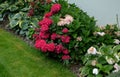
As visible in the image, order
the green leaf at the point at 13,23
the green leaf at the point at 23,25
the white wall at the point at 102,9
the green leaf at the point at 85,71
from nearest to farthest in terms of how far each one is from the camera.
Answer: the green leaf at the point at 85,71, the white wall at the point at 102,9, the green leaf at the point at 23,25, the green leaf at the point at 13,23

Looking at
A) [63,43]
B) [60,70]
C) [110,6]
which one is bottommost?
[60,70]

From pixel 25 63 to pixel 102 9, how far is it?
194 centimetres

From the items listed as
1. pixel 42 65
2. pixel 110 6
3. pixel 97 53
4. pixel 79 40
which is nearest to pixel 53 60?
pixel 42 65

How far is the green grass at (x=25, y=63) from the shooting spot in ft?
21.4

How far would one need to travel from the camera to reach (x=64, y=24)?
679cm

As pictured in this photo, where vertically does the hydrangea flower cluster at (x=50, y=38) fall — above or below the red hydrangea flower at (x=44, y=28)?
below

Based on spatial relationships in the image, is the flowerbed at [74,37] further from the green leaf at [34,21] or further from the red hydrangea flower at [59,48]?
the green leaf at [34,21]

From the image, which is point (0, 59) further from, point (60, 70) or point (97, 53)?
point (97, 53)

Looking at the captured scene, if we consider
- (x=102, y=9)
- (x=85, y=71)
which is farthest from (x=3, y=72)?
(x=102, y=9)

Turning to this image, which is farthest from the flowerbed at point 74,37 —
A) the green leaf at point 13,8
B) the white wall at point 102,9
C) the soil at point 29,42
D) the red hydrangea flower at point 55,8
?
the green leaf at point 13,8

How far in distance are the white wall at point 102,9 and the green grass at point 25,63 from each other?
4.56ft

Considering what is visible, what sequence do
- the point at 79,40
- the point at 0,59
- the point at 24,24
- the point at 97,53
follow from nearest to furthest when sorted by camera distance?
the point at 97,53 < the point at 79,40 < the point at 0,59 < the point at 24,24

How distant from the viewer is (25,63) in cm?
688

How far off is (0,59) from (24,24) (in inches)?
50.0
